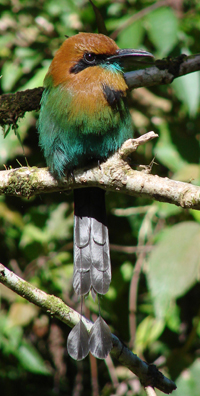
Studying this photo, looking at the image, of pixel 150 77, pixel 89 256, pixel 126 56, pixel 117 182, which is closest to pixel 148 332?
pixel 89 256

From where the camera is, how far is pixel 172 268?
2137mm

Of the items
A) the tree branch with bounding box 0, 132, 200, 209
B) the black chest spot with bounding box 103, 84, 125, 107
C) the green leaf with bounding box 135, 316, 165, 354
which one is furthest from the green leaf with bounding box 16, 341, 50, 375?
the black chest spot with bounding box 103, 84, 125, 107

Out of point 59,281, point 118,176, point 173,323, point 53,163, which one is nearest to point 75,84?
point 53,163

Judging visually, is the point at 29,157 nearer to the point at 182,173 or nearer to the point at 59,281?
the point at 59,281

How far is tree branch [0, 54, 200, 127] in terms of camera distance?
219 centimetres

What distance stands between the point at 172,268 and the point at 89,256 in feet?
1.39

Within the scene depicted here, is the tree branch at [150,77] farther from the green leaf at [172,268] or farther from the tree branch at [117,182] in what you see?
the green leaf at [172,268]

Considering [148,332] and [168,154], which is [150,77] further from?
[148,332]

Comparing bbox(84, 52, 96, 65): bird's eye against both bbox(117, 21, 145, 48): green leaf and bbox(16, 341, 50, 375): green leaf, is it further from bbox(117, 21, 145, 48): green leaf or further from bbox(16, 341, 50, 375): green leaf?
bbox(16, 341, 50, 375): green leaf

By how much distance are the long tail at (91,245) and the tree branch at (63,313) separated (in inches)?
13.8

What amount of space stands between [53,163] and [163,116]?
1.45m

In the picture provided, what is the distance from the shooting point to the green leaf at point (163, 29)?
2262 mm

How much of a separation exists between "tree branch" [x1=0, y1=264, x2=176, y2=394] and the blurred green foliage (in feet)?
2.38

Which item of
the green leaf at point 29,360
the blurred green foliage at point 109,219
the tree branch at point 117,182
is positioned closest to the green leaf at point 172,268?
the blurred green foliage at point 109,219
